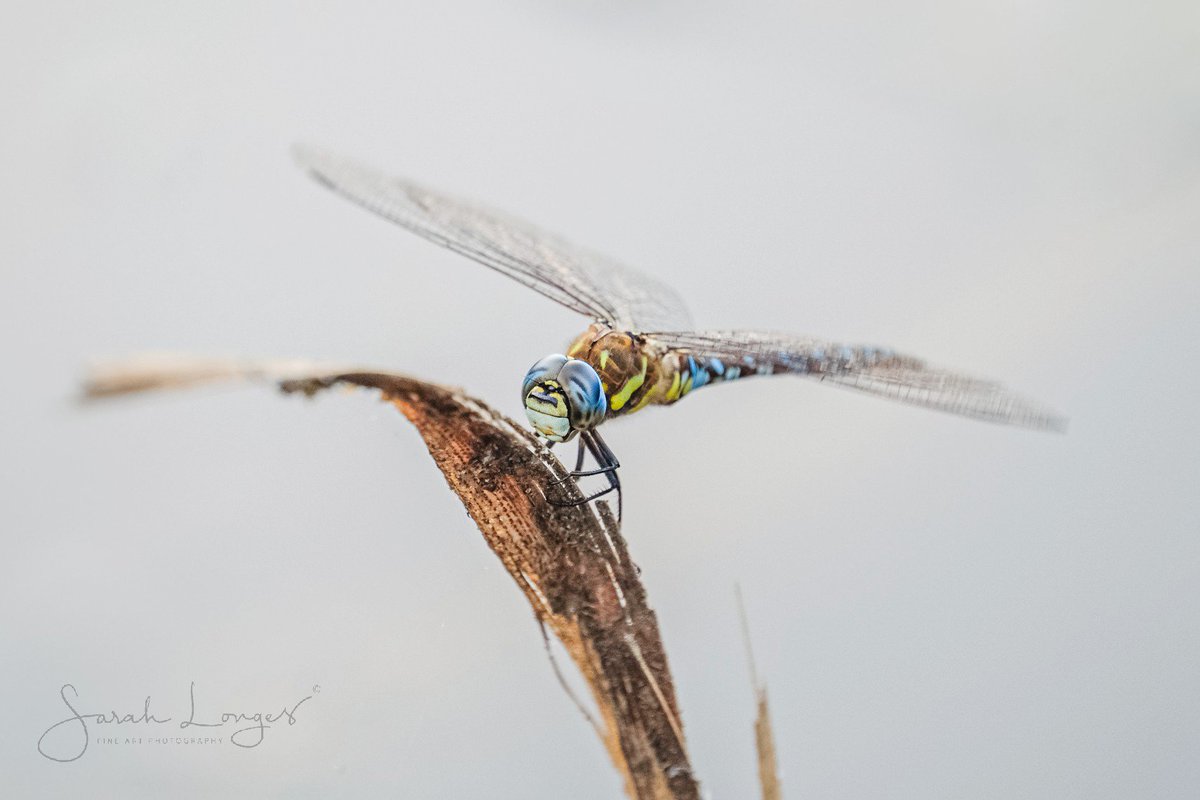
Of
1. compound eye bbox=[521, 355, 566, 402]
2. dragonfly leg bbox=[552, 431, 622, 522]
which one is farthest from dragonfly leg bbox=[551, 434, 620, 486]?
compound eye bbox=[521, 355, 566, 402]

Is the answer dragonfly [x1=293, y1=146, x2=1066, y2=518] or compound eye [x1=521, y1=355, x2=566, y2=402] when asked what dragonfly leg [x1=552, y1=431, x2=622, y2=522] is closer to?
dragonfly [x1=293, y1=146, x2=1066, y2=518]

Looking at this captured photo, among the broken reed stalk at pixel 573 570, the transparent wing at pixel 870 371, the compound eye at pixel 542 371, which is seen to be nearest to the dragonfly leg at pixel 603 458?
the compound eye at pixel 542 371

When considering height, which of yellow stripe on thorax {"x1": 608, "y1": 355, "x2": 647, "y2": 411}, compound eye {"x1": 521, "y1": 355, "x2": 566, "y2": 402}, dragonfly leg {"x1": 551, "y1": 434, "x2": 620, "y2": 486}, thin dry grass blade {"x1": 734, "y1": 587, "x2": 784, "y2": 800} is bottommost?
thin dry grass blade {"x1": 734, "y1": 587, "x2": 784, "y2": 800}

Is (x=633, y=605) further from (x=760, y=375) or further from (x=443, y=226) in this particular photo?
(x=760, y=375)

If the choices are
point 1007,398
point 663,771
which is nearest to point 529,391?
point 663,771

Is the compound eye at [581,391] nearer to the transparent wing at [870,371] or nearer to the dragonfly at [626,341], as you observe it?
the dragonfly at [626,341]

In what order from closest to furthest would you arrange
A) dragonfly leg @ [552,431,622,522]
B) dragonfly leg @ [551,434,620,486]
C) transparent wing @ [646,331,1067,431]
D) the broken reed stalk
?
1. the broken reed stalk
2. dragonfly leg @ [551,434,620,486]
3. dragonfly leg @ [552,431,622,522]
4. transparent wing @ [646,331,1067,431]
